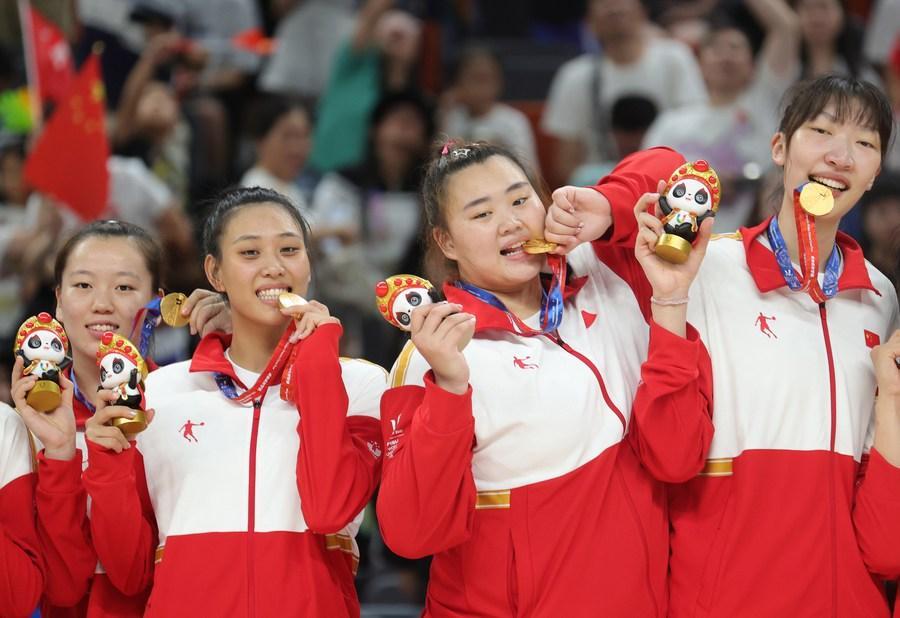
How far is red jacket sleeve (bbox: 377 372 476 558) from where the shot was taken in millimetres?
3070

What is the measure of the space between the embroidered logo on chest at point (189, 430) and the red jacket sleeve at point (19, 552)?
1.37 feet

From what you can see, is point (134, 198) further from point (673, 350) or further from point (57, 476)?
point (673, 350)

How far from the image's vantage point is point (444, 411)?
307cm

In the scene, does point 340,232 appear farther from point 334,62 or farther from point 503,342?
point 503,342

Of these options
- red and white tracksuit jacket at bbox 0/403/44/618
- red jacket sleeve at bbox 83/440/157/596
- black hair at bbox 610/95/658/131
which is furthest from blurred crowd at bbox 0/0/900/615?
red jacket sleeve at bbox 83/440/157/596

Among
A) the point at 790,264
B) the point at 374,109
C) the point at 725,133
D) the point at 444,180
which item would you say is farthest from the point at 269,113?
the point at 790,264

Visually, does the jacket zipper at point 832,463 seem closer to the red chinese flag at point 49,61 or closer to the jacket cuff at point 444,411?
the jacket cuff at point 444,411

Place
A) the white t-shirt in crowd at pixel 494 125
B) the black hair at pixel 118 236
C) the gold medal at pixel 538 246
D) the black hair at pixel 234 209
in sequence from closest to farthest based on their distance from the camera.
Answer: the gold medal at pixel 538 246 < the black hair at pixel 234 209 < the black hair at pixel 118 236 < the white t-shirt in crowd at pixel 494 125

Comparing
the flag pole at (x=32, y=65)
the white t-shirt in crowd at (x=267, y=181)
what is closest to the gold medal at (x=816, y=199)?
the white t-shirt in crowd at (x=267, y=181)

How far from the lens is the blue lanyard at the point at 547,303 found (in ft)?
11.0

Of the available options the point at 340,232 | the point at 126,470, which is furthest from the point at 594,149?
the point at 126,470

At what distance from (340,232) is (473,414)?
3.67m

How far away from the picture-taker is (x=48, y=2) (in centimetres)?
768

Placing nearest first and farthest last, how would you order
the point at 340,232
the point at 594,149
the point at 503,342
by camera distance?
the point at 503,342, the point at 340,232, the point at 594,149
